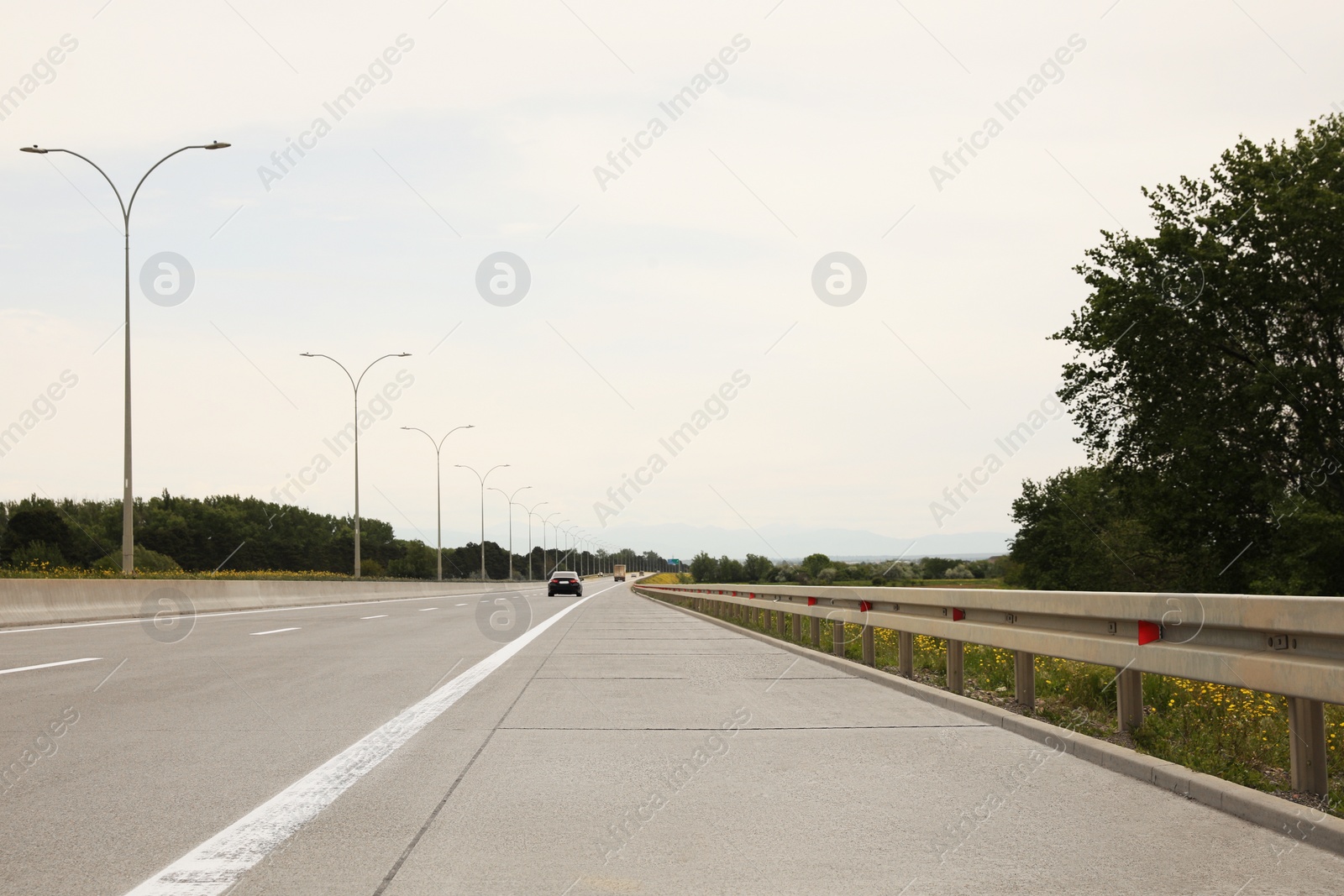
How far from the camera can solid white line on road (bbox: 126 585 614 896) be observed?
438 centimetres

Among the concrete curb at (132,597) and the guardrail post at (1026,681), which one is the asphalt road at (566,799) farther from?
the concrete curb at (132,597)

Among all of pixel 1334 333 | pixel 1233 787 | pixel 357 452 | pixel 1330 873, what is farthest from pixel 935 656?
pixel 357 452

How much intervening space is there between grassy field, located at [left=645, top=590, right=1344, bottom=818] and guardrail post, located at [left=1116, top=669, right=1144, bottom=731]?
0.07 meters

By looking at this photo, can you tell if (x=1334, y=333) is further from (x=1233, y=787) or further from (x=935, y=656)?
(x=1233, y=787)

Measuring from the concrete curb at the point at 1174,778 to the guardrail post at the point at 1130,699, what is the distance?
25cm

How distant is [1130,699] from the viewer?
739 centimetres

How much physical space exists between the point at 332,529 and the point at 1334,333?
169791 millimetres

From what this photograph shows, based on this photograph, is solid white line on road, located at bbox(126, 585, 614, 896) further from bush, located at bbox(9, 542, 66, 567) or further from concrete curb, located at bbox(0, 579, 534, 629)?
bush, located at bbox(9, 542, 66, 567)

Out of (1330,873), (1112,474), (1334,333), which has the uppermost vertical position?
(1334,333)

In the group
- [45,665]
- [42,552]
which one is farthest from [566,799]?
[42,552]

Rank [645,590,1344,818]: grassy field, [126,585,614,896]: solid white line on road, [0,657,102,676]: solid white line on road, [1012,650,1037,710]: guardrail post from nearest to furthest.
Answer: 1. [126,585,614,896]: solid white line on road
2. [645,590,1344,818]: grassy field
3. [1012,650,1037,710]: guardrail post
4. [0,657,102,676]: solid white line on road

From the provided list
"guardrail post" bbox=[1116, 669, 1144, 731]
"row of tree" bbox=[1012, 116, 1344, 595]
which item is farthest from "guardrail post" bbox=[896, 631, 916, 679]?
"row of tree" bbox=[1012, 116, 1344, 595]

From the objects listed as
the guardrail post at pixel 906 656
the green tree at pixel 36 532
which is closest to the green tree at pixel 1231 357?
the guardrail post at pixel 906 656

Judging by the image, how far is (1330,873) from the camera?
452cm
